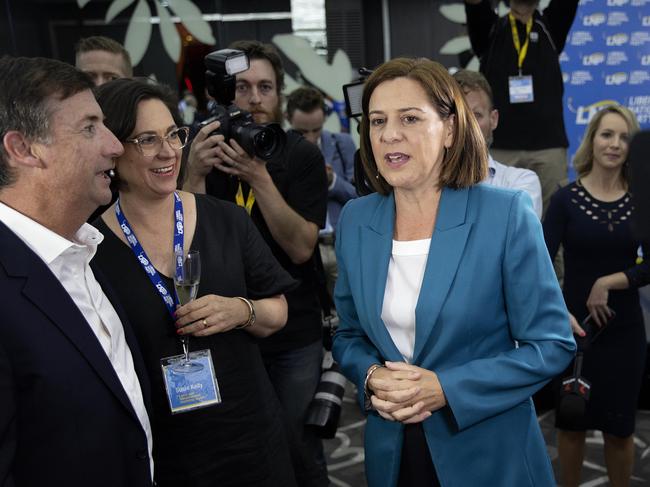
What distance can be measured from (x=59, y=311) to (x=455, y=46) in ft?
18.0

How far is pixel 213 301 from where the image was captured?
5.02ft

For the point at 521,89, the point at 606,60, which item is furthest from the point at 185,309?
the point at 606,60

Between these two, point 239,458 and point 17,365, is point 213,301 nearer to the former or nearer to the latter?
point 239,458

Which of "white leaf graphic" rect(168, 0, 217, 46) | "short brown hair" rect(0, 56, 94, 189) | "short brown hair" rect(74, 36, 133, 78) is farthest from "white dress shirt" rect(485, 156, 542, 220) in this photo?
"white leaf graphic" rect(168, 0, 217, 46)

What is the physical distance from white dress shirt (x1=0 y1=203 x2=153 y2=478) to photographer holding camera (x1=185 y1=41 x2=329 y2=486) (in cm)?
72

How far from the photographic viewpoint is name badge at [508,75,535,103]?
3.69 meters

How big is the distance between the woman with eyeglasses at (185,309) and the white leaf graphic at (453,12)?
4.87 m

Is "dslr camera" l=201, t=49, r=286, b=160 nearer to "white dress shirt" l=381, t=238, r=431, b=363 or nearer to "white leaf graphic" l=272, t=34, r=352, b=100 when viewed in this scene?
"white dress shirt" l=381, t=238, r=431, b=363

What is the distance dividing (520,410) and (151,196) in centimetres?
105

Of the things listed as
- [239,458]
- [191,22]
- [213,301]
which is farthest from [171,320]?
[191,22]

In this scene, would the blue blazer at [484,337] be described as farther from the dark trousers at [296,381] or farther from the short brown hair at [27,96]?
the short brown hair at [27,96]

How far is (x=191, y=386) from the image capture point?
1504 millimetres

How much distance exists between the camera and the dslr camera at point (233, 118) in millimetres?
1987

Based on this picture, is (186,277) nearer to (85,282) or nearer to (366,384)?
(85,282)
